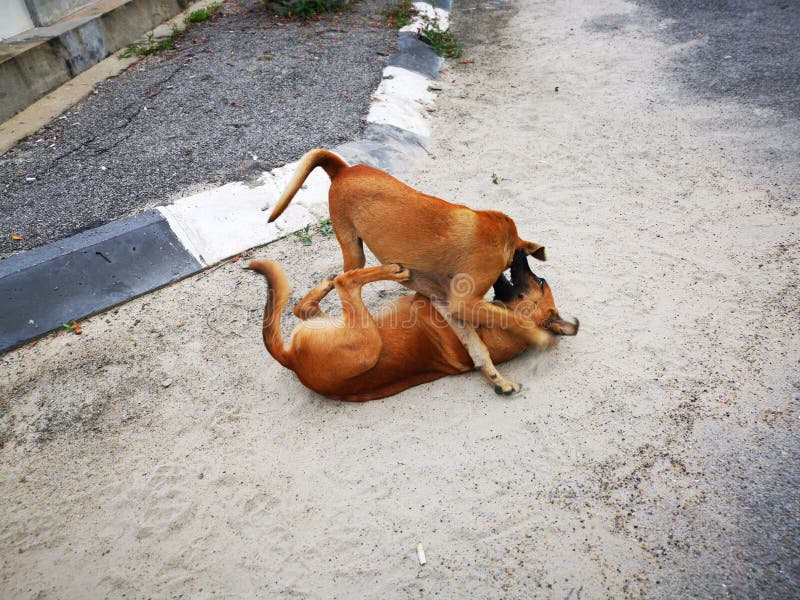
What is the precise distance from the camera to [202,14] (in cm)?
929

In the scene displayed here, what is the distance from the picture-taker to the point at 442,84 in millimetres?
7484

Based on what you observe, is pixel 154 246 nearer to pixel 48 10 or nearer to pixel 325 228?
pixel 325 228

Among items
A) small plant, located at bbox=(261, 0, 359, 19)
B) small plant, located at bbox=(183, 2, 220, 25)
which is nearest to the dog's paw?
small plant, located at bbox=(261, 0, 359, 19)

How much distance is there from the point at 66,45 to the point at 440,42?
16.1 feet

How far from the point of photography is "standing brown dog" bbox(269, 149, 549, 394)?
117 inches

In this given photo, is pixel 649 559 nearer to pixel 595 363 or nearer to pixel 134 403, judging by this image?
pixel 595 363

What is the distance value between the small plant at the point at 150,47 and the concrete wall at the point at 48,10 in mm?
837

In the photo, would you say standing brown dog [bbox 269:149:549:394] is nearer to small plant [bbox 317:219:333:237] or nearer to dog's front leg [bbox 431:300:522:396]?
dog's front leg [bbox 431:300:522:396]

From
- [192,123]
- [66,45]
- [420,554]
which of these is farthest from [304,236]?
[66,45]

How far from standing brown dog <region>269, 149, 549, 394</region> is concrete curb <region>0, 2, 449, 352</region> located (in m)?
2.02

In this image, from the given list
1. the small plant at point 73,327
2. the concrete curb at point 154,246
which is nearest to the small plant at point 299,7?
the concrete curb at point 154,246

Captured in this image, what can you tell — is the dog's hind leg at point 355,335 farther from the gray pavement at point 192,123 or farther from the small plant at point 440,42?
the small plant at point 440,42

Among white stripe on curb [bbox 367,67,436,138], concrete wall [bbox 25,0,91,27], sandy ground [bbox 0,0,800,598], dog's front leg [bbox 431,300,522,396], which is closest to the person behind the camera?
sandy ground [bbox 0,0,800,598]

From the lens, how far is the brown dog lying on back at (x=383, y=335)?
3297 millimetres
